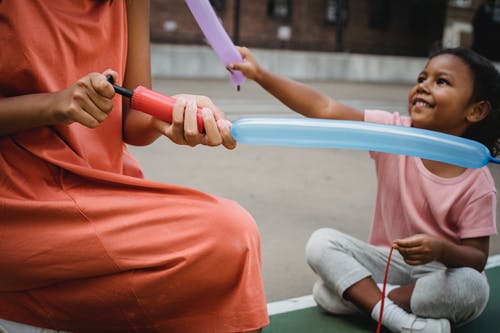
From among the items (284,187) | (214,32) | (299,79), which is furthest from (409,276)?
(299,79)

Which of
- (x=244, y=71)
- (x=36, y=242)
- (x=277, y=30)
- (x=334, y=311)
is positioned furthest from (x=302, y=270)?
(x=277, y=30)

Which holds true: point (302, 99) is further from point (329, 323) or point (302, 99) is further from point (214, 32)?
point (329, 323)

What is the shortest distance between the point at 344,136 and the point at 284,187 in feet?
→ 10.3

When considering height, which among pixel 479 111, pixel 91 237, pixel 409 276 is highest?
pixel 479 111

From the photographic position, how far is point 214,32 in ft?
5.55

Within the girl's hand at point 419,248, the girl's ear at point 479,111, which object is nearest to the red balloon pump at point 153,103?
the girl's hand at point 419,248

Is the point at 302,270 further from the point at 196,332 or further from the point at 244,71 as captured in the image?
the point at 196,332

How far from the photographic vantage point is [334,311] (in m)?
2.22

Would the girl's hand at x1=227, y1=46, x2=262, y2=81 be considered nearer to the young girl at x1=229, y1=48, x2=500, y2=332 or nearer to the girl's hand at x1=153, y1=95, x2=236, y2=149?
the young girl at x1=229, y1=48, x2=500, y2=332

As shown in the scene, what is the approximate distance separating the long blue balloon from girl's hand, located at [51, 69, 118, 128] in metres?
0.26

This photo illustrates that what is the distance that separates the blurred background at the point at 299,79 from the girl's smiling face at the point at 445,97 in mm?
900

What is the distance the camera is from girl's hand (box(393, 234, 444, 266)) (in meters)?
1.83

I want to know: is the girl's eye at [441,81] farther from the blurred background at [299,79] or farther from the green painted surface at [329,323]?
the blurred background at [299,79]

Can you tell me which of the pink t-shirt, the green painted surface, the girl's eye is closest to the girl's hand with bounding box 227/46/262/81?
the pink t-shirt
